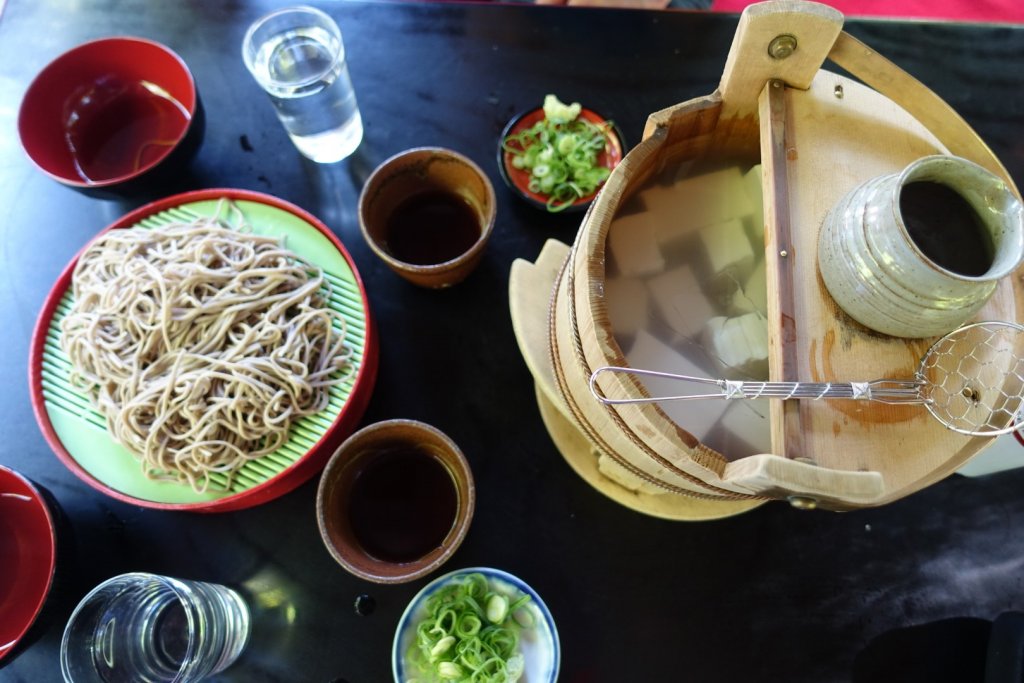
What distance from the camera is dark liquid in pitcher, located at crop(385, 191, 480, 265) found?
68.0 inches

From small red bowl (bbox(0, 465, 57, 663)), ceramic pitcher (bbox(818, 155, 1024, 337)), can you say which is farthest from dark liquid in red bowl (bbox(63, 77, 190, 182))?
ceramic pitcher (bbox(818, 155, 1024, 337))

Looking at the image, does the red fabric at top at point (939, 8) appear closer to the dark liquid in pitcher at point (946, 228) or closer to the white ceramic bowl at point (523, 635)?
the dark liquid in pitcher at point (946, 228)

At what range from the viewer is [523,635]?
1364 millimetres

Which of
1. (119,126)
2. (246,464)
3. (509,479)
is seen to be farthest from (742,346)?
(119,126)

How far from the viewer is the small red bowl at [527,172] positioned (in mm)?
1740

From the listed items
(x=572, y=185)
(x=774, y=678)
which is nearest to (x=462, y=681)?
(x=774, y=678)

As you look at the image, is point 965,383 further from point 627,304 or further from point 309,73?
point 309,73

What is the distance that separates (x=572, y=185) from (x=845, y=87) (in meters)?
0.76

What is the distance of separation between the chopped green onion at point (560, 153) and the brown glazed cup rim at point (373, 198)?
0.21 m

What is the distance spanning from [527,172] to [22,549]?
1.59 meters

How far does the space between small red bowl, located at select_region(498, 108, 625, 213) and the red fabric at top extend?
94 cm

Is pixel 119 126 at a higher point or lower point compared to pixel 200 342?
higher

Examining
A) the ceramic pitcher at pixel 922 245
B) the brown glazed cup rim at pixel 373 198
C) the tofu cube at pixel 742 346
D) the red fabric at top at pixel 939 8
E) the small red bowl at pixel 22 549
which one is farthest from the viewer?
the red fabric at top at pixel 939 8

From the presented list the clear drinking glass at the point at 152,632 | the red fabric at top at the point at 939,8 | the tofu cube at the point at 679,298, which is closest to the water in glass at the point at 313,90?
the tofu cube at the point at 679,298
